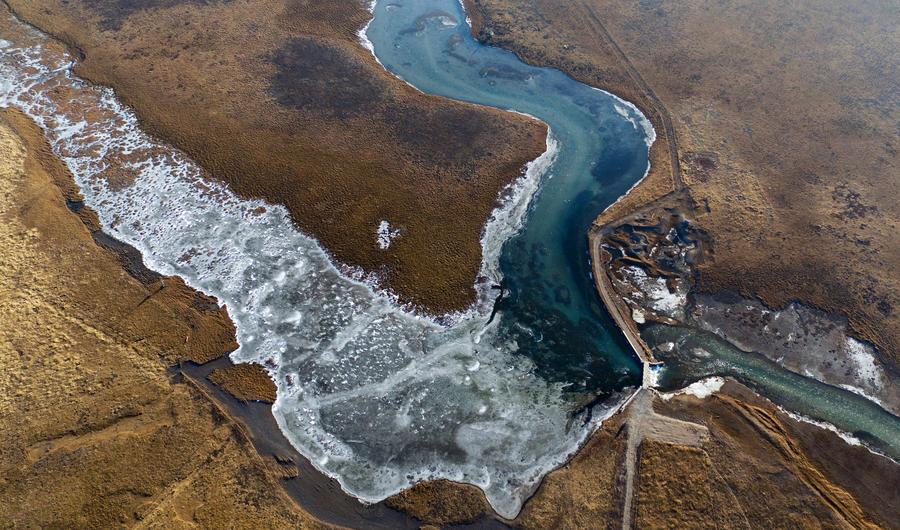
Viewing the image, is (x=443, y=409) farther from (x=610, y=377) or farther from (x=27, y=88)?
(x=27, y=88)

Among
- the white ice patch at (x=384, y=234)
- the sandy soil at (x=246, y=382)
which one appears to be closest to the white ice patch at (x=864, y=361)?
the white ice patch at (x=384, y=234)

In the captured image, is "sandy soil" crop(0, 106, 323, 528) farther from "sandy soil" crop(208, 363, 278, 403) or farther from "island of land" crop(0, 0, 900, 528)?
"sandy soil" crop(208, 363, 278, 403)

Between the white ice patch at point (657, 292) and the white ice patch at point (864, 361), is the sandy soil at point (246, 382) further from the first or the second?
the white ice patch at point (864, 361)

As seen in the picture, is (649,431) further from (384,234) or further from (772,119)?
(772,119)

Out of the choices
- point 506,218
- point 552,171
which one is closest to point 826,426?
point 506,218

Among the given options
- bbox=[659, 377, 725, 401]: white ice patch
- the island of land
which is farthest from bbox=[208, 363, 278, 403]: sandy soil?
bbox=[659, 377, 725, 401]: white ice patch
